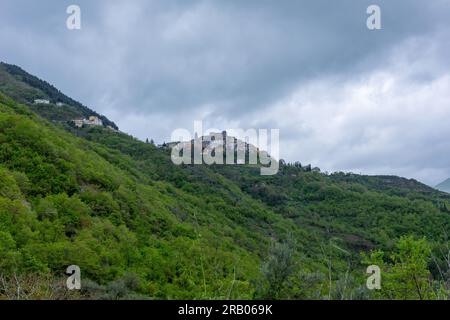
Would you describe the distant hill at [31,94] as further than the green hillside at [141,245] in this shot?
Yes

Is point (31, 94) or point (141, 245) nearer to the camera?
point (141, 245)

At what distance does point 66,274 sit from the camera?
1380 centimetres

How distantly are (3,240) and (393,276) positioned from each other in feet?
38.6

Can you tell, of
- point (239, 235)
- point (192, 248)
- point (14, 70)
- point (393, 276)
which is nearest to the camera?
point (393, 276)

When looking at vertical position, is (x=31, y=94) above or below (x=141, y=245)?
above

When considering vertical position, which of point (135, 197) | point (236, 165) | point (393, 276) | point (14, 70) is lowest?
point (393, 276)

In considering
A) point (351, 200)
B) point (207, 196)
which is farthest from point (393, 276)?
point (351, 200)

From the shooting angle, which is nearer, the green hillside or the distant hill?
the green hillside

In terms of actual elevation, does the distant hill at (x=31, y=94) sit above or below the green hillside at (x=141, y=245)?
above

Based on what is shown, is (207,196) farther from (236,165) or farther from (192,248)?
(236,165)

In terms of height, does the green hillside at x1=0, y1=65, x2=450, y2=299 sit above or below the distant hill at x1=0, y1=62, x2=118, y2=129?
below

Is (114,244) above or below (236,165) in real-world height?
below
